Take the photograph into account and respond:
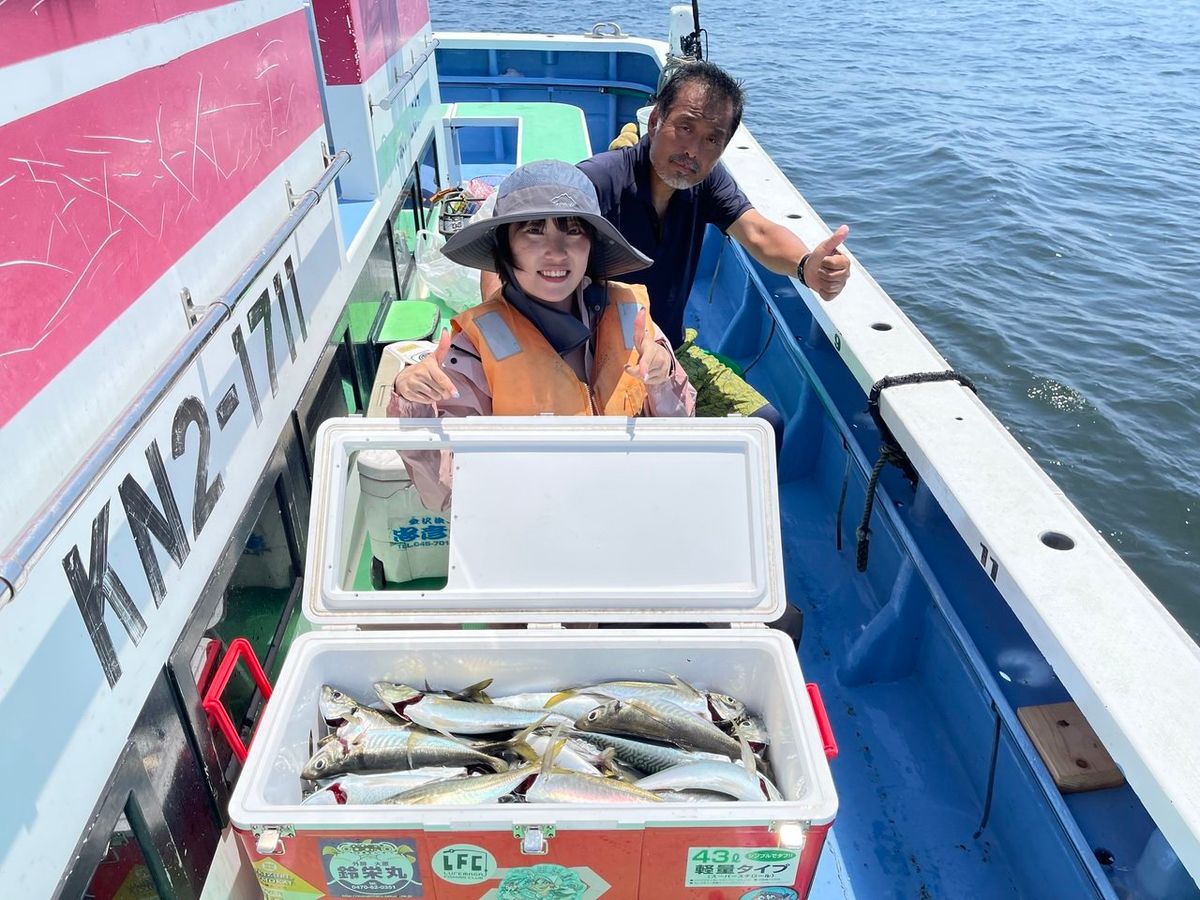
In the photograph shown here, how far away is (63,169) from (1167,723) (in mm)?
2677

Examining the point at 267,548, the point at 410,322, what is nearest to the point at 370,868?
the point at 267,548

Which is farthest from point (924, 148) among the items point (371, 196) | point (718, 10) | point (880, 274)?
point (718, 10)

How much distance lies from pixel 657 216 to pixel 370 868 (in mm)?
2588

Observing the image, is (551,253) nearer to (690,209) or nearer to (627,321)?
(627,321)

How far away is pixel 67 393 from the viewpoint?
63.2 inches

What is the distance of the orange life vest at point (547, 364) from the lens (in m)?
2.46

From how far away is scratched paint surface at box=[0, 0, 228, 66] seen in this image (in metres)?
1.46

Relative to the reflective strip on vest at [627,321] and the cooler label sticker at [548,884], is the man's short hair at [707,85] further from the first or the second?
the cooler label sticker at [548,884]

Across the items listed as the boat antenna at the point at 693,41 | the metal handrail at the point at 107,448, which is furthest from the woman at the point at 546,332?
the boat antenna at the point at 693,41

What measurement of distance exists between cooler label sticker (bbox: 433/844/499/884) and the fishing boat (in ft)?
0.19

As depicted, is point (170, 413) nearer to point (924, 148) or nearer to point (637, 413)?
point (637, 413)

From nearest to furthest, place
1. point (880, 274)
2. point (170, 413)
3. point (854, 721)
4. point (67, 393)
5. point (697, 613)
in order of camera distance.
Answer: point (67, 393) → point (170, 413) → point (697, 613) → point (854, 721) → point (880, 274)

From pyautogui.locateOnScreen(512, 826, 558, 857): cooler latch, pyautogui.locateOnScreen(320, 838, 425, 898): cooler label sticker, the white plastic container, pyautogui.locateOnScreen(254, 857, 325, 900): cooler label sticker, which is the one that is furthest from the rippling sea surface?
pyautogui.locateOnScreen(254, 857, 325, 900): cooler label sticker

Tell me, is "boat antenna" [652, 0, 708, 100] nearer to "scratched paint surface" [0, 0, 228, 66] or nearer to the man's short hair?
the man's short hair
